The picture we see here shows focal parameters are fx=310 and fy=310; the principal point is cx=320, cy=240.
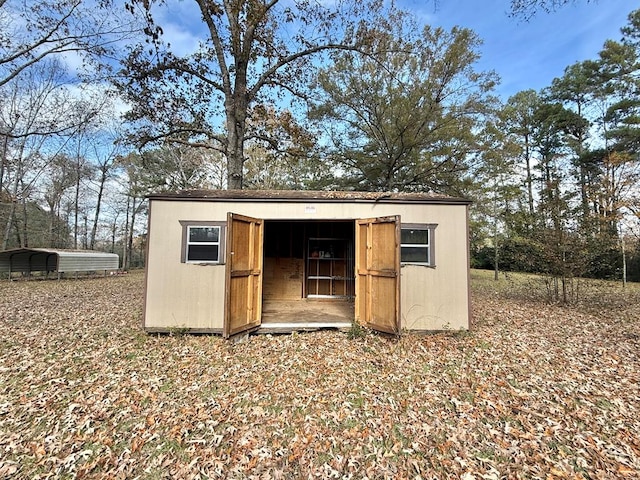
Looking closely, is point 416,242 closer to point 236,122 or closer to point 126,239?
point 236,122

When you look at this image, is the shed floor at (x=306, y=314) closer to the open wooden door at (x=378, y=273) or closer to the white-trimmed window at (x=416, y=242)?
the open wooden door at (x=378, y=273)

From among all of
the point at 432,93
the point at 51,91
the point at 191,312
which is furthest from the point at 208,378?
the point at 51,91

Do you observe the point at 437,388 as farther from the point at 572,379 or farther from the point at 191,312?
the point at 191,312

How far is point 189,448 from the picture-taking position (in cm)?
294

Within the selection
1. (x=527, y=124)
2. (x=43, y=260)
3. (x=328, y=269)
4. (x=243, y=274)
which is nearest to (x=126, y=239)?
(x=43, y=260)

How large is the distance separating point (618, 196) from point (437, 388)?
450 inches

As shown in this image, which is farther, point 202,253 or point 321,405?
point 202,253

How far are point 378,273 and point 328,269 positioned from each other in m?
3.88

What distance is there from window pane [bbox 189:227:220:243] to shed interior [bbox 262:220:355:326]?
3189 mm

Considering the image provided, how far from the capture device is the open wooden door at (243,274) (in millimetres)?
5367

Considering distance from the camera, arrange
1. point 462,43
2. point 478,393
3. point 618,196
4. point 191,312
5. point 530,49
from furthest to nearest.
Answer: point 462,43 < point 618,196 < point 530,49 < point 191,312 < point 478,393

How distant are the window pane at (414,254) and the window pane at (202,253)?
3776 mm

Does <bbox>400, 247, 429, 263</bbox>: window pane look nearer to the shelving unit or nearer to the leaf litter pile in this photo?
the leaf litter pile

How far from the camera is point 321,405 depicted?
371 centimetres
